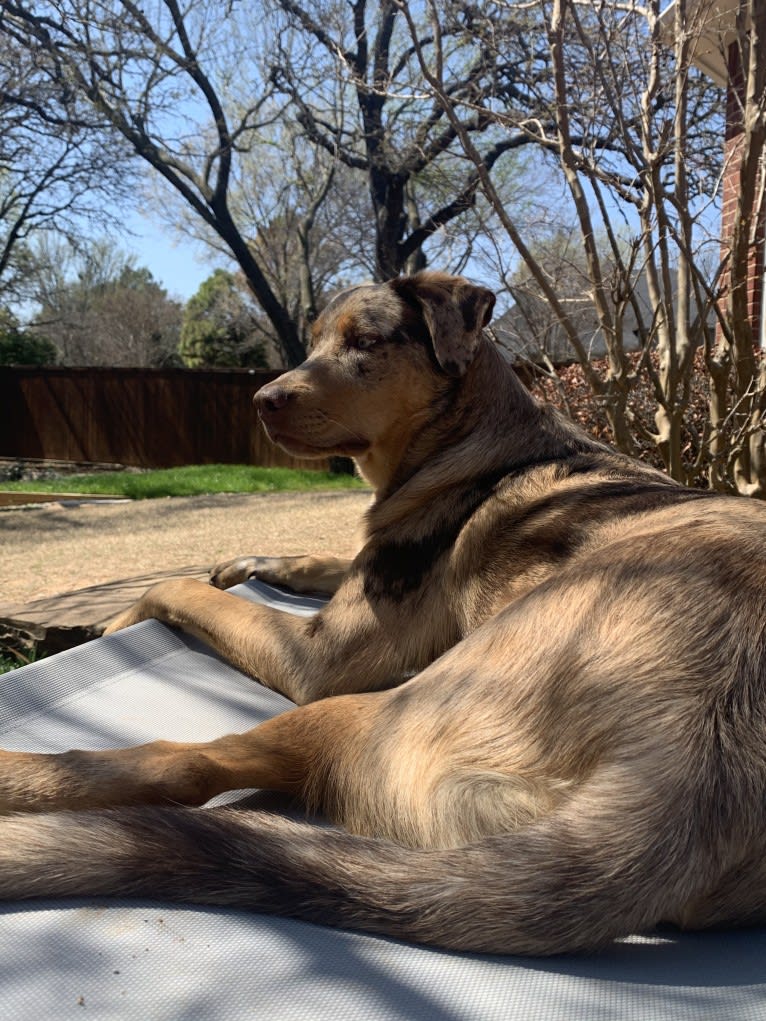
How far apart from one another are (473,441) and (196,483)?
12288 mm

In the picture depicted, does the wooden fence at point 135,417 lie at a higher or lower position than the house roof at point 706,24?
lower

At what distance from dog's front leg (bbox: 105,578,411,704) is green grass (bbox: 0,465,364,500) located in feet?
36.2

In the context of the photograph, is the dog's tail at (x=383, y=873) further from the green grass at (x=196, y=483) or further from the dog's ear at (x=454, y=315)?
the green grass at (x=196, y=483)

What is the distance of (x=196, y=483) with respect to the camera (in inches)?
587

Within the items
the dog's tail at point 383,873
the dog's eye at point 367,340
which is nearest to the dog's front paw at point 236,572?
the dog's eye at point 367,340

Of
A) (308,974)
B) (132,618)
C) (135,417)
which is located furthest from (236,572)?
(135,417)

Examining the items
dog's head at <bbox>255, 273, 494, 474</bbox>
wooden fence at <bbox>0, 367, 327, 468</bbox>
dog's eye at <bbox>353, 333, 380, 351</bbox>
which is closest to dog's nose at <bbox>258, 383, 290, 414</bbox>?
dog's head at <bbox>255, 273, 494, 474</bbox>

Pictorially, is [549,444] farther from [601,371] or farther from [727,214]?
[727,214]

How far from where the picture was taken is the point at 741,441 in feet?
16.0

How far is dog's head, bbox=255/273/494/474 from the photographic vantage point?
10.1 ft

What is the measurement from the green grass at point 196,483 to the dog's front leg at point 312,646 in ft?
36.2

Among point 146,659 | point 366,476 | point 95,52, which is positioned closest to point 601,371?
point 366,476

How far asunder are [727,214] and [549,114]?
14.3ft

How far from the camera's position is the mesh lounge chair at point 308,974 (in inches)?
51.1
